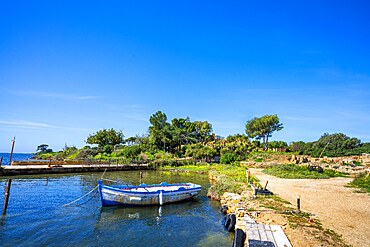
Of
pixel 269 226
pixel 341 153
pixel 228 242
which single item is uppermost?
pixel 341 153

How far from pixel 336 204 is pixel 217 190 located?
9497 millimetres

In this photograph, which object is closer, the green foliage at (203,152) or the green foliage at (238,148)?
the green foliage at (203,152)

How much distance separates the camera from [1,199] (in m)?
19.1

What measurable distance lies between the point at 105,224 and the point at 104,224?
0.19ft

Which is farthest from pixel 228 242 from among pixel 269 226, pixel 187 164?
pixel 187 164

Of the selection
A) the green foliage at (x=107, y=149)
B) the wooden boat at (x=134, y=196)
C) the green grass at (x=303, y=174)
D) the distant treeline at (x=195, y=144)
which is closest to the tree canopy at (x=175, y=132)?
the distant treeline at (x=195, y=144)

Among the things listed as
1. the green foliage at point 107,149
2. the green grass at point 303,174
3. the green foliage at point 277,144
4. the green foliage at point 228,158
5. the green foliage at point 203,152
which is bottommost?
the green grass at point 303,174

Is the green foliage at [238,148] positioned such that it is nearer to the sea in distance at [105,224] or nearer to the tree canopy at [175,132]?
the tree canopy at [175,132]

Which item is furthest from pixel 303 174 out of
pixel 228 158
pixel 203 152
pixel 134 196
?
pixel 203 152

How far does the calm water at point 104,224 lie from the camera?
468 inches

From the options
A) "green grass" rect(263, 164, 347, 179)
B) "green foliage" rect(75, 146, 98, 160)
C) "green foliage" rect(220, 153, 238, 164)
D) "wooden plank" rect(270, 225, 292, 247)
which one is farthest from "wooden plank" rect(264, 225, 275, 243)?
"green foliage" rect(75, 146, 98, 160)

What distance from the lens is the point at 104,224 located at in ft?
47.4

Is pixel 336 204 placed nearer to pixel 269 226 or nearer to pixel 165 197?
pixel 269 226

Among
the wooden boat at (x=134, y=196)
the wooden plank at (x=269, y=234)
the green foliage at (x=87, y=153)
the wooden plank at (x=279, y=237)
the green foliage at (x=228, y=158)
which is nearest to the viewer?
the wooden plank at (x=279, y=237)
